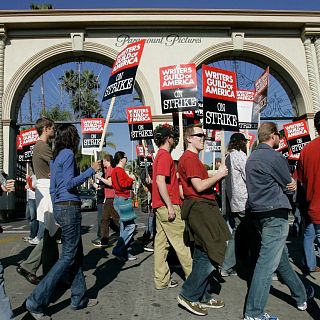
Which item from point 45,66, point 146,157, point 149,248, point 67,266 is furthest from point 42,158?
point 45,66

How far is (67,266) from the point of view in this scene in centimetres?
393

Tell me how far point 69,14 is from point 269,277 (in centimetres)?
1458

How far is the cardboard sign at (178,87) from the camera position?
24.2 feet

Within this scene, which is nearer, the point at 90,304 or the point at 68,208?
the point at 68,208

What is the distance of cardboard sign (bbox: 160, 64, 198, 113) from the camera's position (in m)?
7.37

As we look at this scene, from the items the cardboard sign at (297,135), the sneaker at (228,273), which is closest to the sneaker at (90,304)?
the sneaker at (228,273)

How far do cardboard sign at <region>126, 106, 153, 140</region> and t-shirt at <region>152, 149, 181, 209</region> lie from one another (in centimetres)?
521

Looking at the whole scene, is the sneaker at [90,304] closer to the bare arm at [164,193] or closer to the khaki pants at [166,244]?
the khaki pants at [166,244]

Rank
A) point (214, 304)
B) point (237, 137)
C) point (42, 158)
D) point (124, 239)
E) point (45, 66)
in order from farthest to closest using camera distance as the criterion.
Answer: point (45, 66) < point (124, 239) < point (237, 137) < point (42, 158) < point (214, 304)

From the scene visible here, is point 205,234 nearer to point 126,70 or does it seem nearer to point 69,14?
point 126,70

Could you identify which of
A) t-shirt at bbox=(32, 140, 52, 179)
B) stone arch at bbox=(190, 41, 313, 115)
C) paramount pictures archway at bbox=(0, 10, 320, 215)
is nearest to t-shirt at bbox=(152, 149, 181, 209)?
t-shirt at bbox=(32, 140, 52, 179)

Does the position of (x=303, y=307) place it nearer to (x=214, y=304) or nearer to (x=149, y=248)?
(x=214, y=304)

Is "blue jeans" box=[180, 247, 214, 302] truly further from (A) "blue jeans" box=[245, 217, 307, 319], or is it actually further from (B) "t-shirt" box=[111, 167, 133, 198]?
(B) "t-shirt" box=[111, 167, 133, 198]

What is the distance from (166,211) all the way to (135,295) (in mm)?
1082
